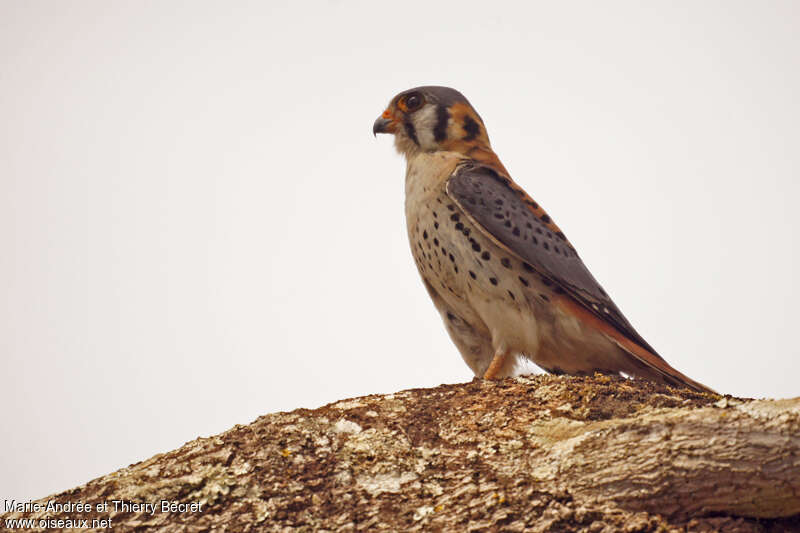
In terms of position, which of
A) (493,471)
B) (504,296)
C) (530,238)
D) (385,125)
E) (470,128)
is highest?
(385,125)

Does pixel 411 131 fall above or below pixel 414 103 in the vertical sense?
below

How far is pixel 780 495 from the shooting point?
2355mm

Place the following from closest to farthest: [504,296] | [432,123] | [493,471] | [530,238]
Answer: [493,471]
[504,296]
[530,238]
[432,123]

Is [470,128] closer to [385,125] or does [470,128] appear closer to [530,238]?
[385,125]

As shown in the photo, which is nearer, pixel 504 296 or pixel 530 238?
pixel 504 296

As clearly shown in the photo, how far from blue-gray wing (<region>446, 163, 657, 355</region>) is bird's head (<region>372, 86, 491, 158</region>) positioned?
0.54 m

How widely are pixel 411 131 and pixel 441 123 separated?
222 mm

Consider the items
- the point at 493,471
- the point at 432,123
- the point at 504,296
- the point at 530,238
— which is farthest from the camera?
the point at 432,123

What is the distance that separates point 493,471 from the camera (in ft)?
8.65

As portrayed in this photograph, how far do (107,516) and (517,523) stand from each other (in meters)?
1.37

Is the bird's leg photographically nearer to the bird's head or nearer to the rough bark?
the rough bark

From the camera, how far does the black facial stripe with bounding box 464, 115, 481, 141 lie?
5446mm

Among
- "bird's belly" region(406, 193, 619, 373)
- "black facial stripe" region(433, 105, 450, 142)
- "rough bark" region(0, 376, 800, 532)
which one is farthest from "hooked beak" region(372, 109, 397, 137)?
"rough bark" region(0, 376, 800, 532)

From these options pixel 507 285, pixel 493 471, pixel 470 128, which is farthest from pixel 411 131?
pixel 493 471
